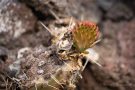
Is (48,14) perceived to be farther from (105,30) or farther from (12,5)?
(105,30)

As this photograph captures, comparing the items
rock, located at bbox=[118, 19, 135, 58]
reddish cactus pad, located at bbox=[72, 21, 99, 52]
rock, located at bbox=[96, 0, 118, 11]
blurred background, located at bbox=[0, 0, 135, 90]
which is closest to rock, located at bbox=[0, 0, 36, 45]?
blurred background, located at bbox=[0, 0, 135, 90]

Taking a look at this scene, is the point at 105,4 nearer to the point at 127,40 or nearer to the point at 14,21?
the point at 127,40

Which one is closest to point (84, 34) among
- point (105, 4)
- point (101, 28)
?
point (101, 28)

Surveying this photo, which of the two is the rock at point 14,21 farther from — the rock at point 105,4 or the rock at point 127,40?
the rock at point 127,40

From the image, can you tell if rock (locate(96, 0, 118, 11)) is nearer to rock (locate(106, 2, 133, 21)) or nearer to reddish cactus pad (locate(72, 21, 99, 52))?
rock (locate(106, 2, 133, 21))

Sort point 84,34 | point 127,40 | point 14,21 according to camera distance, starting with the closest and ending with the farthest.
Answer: point 84,34, point 14,21, point 127,40

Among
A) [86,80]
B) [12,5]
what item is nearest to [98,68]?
[86,80]
